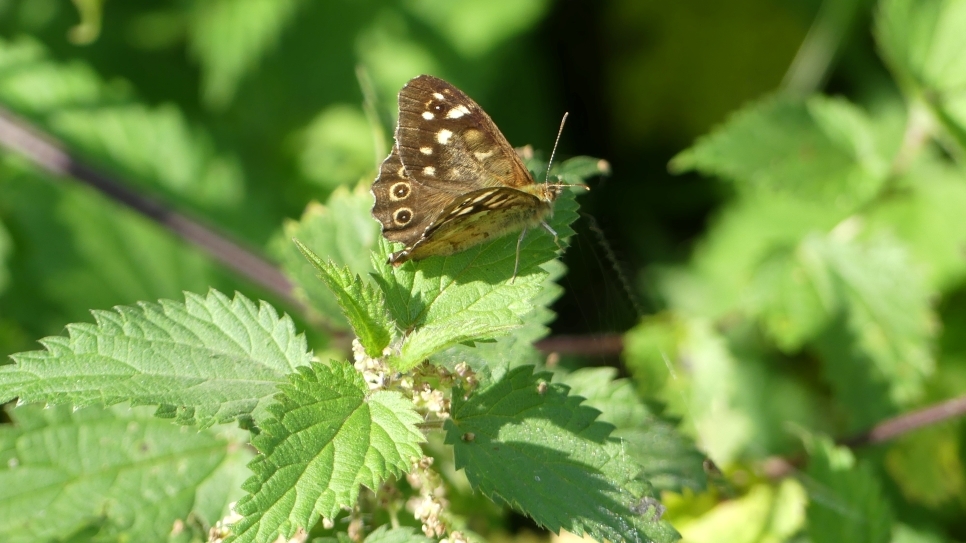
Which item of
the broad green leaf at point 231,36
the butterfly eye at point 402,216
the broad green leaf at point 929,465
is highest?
the broad green leaf at point 231,36

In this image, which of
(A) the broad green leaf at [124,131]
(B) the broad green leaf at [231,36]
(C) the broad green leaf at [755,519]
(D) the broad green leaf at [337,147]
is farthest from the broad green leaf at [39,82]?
(C) the broad green leaf at [755,519]

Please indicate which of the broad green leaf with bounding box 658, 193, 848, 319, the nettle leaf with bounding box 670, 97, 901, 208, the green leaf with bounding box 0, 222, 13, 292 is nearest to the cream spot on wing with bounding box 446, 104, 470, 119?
the nettle leaf with bounding box 670, 97, 901, 208

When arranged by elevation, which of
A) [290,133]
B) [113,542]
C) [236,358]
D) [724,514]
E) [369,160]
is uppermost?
[290,133]

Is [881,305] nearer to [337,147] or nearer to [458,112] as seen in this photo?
[458,112]

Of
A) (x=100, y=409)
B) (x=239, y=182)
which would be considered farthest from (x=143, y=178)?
(x=100, y=409)

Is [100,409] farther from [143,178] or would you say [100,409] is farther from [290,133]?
[290,133]

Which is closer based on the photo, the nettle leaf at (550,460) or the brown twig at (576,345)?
the nettle leaf at (550,460)

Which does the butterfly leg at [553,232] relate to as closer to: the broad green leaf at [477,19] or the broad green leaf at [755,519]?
the broad green leaf at [755,519]
